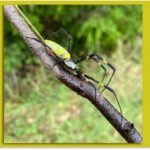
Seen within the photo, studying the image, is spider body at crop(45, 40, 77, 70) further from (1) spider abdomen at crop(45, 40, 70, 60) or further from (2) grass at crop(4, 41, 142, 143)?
(2) grass at crop(4, 41, 142, 143)

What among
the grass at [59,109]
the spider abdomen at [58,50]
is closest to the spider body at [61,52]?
the spider abdomen at [58,50]

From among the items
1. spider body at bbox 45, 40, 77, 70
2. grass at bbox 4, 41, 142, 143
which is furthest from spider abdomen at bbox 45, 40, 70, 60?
grass at bbox 4, 41, 142, 143

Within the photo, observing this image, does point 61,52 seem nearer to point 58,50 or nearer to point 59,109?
point 58,50

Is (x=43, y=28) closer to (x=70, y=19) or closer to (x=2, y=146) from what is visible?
(x=70, y=19)

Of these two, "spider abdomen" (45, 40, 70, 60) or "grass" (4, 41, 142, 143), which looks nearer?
"spider abdomen" (45, 40, 70, 60)

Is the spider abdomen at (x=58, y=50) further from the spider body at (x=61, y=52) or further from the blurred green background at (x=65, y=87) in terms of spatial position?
the blurred green background at (x=65, y=87)

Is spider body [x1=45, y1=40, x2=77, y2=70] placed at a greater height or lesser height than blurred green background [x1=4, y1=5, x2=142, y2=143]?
lesser

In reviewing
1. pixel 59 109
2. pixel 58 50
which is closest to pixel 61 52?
pixel 58 50
